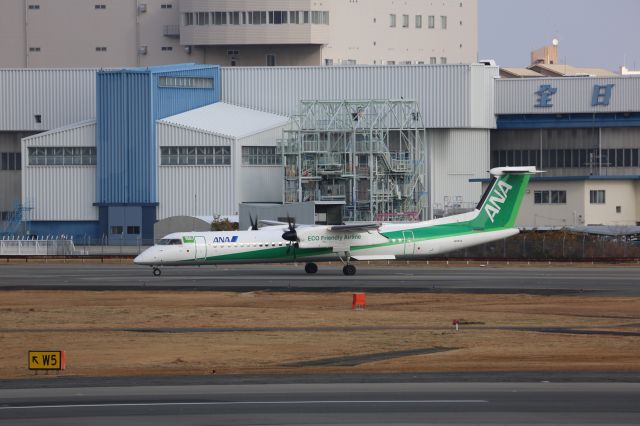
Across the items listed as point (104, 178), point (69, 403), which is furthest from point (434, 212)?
point (69, 403)

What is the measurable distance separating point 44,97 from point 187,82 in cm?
1295

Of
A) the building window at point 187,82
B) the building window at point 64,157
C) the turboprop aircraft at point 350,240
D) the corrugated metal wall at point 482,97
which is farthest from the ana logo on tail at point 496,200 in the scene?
the building window at point 64,157

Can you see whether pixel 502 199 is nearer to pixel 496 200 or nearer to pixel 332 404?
pixel 496 200

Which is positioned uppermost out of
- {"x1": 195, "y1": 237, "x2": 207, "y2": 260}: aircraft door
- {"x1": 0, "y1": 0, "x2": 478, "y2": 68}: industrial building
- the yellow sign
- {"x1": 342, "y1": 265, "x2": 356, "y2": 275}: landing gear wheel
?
{"x1": 0, "y1": 0, "x2": 478, "y2": 68}: industrial building

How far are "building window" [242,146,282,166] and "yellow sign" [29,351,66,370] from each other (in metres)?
70.7

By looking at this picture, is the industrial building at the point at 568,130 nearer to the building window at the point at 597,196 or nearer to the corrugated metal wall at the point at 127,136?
the building window at the point at 597,196

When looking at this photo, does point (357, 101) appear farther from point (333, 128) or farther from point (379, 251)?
point (379, 251)

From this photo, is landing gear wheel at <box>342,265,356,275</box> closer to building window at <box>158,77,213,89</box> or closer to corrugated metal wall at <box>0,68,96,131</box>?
building window at <box>158,77,213,89</box>

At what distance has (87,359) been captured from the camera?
3366cm

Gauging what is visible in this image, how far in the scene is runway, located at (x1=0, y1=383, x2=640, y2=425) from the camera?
23.2 m

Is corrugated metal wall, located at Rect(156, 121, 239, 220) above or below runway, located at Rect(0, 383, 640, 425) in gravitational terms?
above

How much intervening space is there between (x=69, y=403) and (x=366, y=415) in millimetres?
6297

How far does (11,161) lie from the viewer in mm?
107875

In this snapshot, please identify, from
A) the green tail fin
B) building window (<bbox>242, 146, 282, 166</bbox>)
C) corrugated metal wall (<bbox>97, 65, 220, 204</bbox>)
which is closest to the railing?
corrugated metal wall (<bbox>97, 65, 220, 204</bbox>)
